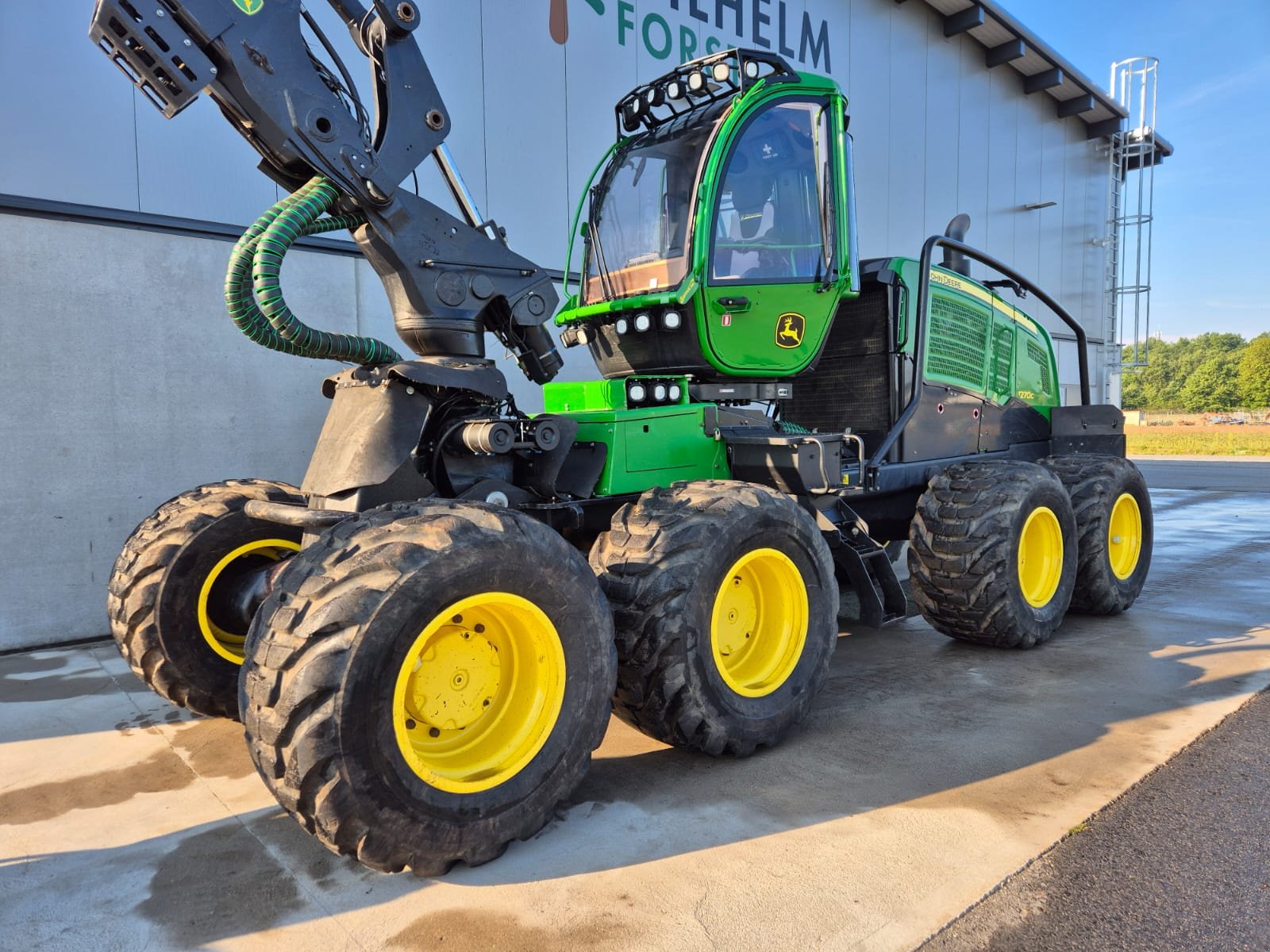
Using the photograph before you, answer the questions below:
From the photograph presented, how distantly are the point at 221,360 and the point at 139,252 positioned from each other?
2.91 ft

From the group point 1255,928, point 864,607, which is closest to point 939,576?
point 864,607

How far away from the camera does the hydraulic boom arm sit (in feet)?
9.25

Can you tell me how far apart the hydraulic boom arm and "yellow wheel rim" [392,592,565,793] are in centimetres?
128

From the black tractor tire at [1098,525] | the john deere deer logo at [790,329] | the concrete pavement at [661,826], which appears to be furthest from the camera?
the black tractor tire at [1098,525]

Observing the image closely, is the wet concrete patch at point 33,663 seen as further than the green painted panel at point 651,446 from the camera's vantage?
Yes

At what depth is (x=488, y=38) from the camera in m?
7.64

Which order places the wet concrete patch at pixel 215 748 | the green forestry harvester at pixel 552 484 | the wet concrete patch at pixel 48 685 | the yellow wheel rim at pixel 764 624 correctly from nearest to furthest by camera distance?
the green forestry harvester at pixel 552 484
the wet concrete patch at pixel 215 748
the yellow wheel rim at pixel 764 624
the wet concrete patch at pixel 48 685

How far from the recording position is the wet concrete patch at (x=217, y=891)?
8.00 feet

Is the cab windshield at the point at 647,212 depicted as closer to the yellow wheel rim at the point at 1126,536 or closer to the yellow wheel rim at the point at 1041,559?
the yellow wheel rim at the point at 1041,559

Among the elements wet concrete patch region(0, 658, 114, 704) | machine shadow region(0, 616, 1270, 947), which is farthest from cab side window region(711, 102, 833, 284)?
wet concrete patch region(0, 658, 114, 704)

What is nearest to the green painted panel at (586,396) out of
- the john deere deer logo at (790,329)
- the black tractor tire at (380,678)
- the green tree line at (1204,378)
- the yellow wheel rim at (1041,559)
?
the john deere deer logo at (790,329)

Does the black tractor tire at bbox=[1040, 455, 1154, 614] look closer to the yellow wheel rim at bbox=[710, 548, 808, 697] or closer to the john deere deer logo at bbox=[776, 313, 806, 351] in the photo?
the john deere deer logo at bbox=[776, 313, 806, 351]

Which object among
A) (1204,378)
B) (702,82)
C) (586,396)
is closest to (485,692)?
(586,396)

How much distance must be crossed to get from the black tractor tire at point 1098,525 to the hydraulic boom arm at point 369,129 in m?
4.08
